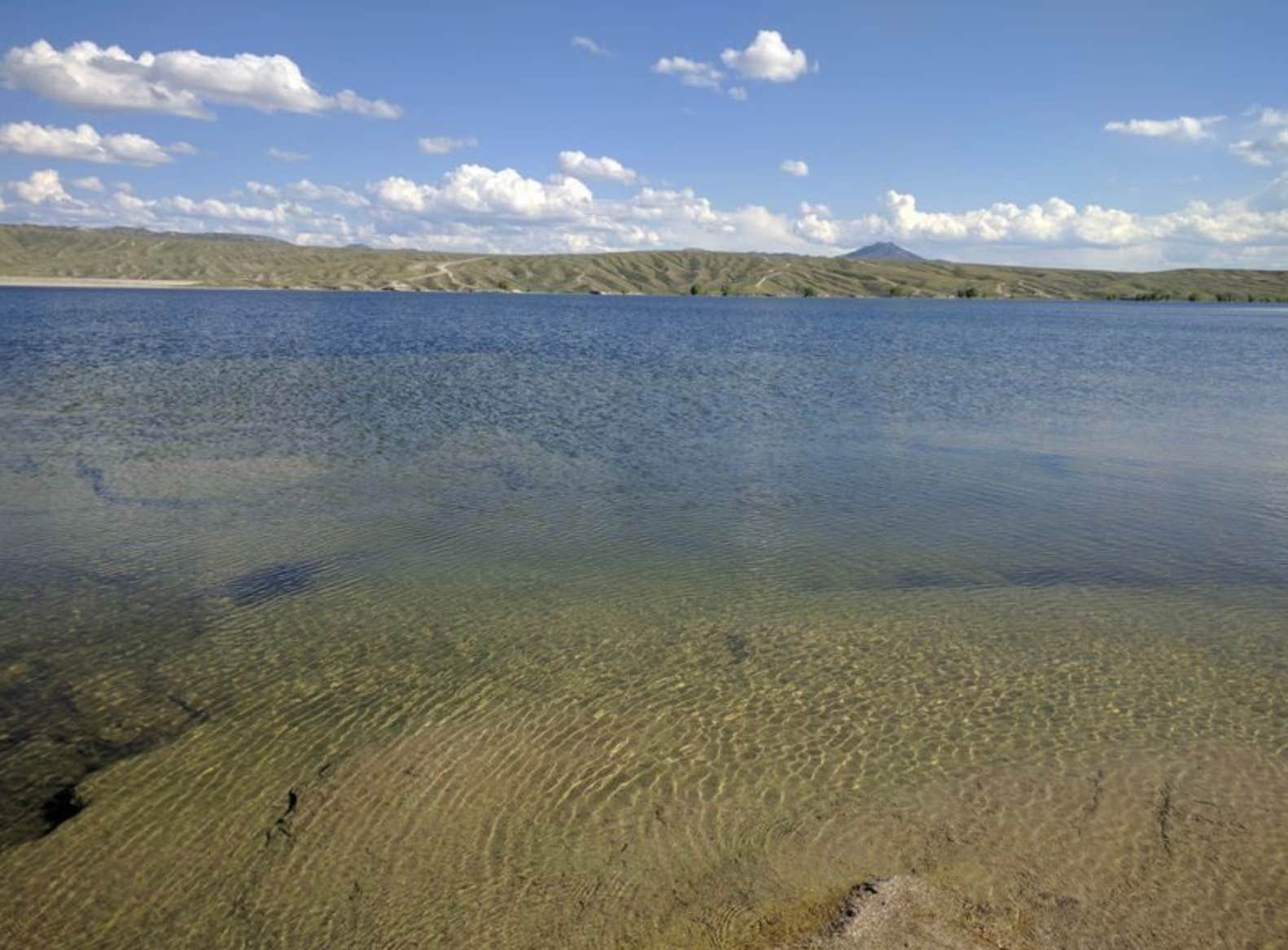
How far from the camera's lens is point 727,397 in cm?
4278

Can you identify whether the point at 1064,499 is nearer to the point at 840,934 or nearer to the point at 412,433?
the point at 840,934

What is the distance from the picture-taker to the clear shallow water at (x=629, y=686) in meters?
8.50

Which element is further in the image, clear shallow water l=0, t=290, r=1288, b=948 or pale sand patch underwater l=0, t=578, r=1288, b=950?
clear shallow water l=0, t=290, r=1288, b=948

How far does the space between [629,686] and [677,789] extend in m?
2.61

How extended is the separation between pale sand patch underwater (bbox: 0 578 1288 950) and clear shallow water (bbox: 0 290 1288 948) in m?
0.06

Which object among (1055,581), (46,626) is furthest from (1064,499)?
(46,626)

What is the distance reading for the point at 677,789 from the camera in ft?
33.4

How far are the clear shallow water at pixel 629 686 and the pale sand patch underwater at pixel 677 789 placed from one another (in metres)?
0.06

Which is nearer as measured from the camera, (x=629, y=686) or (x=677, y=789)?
(x=677, y=789)

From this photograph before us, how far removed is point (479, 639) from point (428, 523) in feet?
22.7

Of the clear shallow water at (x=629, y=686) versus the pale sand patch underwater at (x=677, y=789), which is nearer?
the pale sand patch underwater at (x=677, y=789)

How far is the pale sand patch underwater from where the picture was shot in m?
8.15

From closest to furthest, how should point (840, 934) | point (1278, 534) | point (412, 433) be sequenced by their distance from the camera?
point (840, 934) → point (1278, 534) → point (412, 433)

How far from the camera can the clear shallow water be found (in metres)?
8.50
